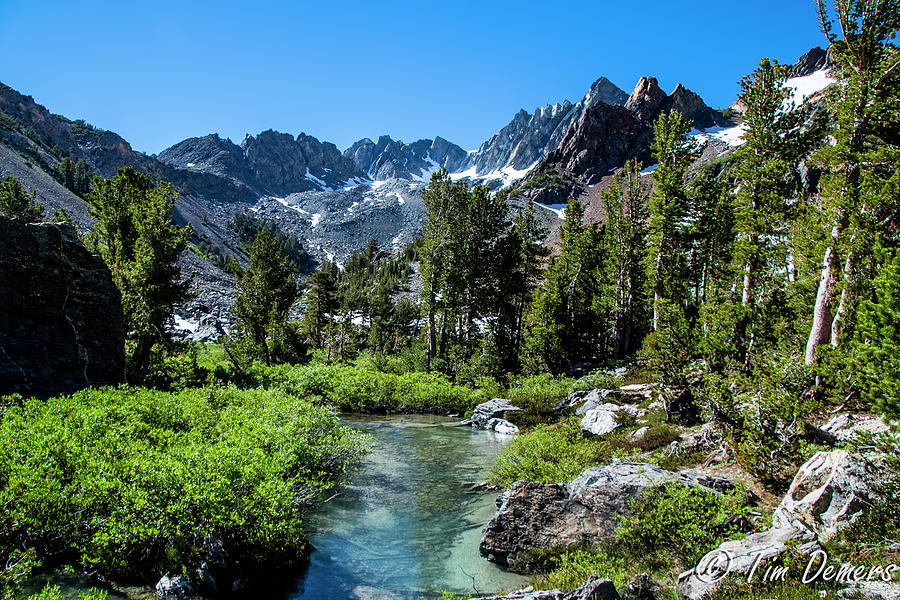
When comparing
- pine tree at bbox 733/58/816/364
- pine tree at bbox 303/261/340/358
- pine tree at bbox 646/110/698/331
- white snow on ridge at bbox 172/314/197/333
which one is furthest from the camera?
white snow on ridge at bbox 172/314/197/333

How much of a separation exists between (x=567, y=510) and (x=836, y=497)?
4.69 meters

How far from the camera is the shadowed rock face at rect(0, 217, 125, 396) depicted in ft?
46.0

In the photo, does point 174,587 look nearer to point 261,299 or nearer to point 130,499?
point 130,499

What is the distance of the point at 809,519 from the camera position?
24.7 ft

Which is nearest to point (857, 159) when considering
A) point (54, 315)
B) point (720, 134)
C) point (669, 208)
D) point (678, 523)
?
point (678, 523)

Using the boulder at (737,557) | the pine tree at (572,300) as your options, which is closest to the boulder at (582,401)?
the pine tree at (572,300)

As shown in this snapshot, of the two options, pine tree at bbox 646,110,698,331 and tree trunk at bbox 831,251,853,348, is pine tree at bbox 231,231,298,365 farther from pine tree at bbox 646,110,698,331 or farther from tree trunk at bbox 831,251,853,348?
tree trunk at bbox 831,251,853,348

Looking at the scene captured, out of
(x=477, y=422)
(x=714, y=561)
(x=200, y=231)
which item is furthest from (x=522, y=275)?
(x=200, y=231)

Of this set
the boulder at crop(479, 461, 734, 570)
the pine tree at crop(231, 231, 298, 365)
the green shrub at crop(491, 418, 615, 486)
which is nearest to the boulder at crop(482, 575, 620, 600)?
the boulder at crop(479, 461, 734, 570)

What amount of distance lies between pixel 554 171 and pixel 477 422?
627ft

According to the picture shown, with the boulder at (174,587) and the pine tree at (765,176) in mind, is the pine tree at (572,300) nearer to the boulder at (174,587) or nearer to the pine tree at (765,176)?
the pine tree at (765,176)

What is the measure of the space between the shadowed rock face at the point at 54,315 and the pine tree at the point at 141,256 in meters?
4.90

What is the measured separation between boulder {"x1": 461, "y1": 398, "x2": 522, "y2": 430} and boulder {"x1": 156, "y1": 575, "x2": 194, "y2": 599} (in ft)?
59.5

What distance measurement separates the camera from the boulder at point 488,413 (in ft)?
80.6
